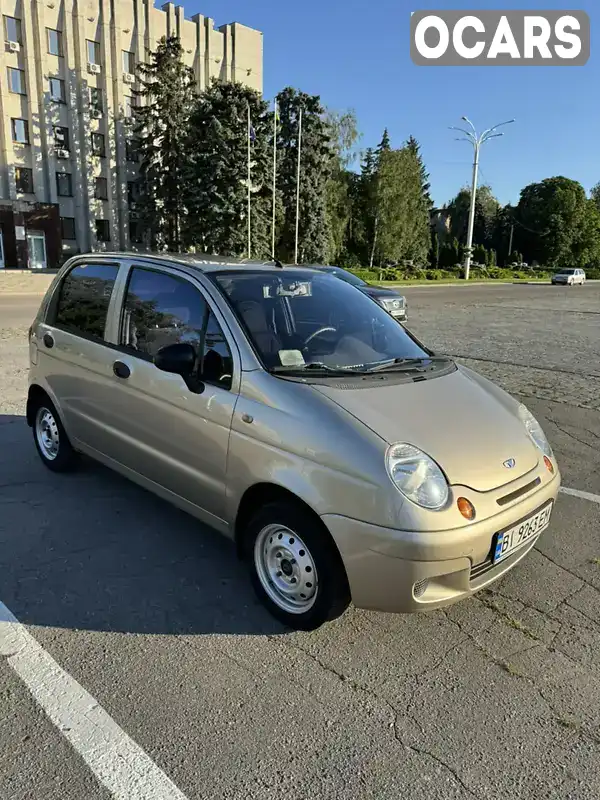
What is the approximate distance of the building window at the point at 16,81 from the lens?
133 ft

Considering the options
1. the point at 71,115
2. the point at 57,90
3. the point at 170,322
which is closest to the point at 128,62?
the point at 57,90

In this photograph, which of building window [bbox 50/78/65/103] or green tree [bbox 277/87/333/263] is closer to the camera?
building window [bbox 50/78/65/103]

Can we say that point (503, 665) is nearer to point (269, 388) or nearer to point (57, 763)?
point (269, 388)

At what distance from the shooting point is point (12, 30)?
40.2 m

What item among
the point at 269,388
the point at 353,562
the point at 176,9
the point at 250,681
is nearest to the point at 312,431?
the point at 269,388

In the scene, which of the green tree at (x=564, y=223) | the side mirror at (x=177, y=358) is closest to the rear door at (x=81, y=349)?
the side mirror at (x=177, y=358)

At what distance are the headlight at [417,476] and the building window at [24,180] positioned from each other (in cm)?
4614

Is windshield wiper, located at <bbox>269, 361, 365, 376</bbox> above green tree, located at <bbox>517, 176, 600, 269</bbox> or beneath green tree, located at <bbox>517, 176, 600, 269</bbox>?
beneath

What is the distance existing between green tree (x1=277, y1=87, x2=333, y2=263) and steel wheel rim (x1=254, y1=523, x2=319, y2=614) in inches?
1793

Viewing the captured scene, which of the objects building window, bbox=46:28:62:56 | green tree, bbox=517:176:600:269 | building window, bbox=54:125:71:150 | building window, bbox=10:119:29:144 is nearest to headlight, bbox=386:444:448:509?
building window, bbox=10:119:29:144

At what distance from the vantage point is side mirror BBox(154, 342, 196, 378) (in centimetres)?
316

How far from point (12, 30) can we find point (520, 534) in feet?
163

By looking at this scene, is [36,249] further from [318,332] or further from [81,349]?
[318,332]

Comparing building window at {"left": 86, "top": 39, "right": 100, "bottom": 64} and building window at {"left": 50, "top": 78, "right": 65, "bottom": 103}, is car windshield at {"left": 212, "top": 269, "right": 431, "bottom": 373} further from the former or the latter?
building window at {"left": 86, "top": 39, "right": 100, "bottom": 64}
